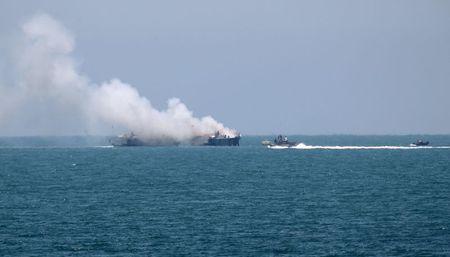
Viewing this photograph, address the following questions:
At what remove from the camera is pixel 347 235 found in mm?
86062

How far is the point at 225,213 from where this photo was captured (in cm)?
10238

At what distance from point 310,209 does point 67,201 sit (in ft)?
96.9

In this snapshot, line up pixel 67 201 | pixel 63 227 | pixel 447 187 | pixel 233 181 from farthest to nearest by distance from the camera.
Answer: pixel 233 181 < pixel 447 187 < pixel 67 201 < pixel 63 227

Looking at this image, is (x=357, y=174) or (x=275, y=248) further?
(x=357, y=174)

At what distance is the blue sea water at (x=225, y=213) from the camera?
263ft

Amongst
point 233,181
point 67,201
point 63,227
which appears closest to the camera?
point 63,227

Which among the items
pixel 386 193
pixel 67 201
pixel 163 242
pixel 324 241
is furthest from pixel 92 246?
pixel 386 193

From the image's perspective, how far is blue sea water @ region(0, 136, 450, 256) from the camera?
263 ft

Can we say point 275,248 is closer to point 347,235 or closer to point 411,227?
point 347,235

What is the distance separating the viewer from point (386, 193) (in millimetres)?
125812

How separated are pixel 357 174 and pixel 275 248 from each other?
8658cm

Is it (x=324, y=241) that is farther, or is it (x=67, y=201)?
(x=67, y=201)

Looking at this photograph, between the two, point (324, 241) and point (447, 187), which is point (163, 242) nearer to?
point (324, 241)

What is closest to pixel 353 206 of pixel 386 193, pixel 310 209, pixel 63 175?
pixel 310 209
